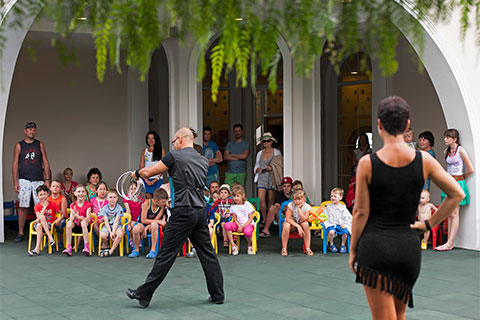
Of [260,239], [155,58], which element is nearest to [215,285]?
[260,239]

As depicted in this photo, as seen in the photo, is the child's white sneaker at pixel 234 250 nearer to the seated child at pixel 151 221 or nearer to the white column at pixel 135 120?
the seated child at pixel 151 221

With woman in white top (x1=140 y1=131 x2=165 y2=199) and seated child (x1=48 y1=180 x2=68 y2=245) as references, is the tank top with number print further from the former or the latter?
woman in white top (x1=140 y1=131 x2=165 y2=199)

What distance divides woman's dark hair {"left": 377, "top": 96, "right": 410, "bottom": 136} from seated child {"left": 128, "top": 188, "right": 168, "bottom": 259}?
591 centimetres

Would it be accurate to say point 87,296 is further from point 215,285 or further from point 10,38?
point 10,38

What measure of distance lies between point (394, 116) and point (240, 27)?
7.29ft

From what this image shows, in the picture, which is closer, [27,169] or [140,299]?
[140,299]

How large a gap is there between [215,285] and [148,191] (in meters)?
5.02

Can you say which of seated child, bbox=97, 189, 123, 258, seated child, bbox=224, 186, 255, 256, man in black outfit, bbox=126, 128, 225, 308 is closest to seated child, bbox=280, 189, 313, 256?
seated child, bbox=224, 186, 255, 256

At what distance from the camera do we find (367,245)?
371cm

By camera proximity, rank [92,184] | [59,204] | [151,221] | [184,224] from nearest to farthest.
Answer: [184,224], [151,221], [59,204], [92,184]

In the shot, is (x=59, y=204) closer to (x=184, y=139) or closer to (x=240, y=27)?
(x=184, y=139)

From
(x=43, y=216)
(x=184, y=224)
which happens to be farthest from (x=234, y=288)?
(x=43, y=216)

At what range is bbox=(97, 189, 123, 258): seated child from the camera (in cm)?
935

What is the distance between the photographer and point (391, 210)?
3.67 m
